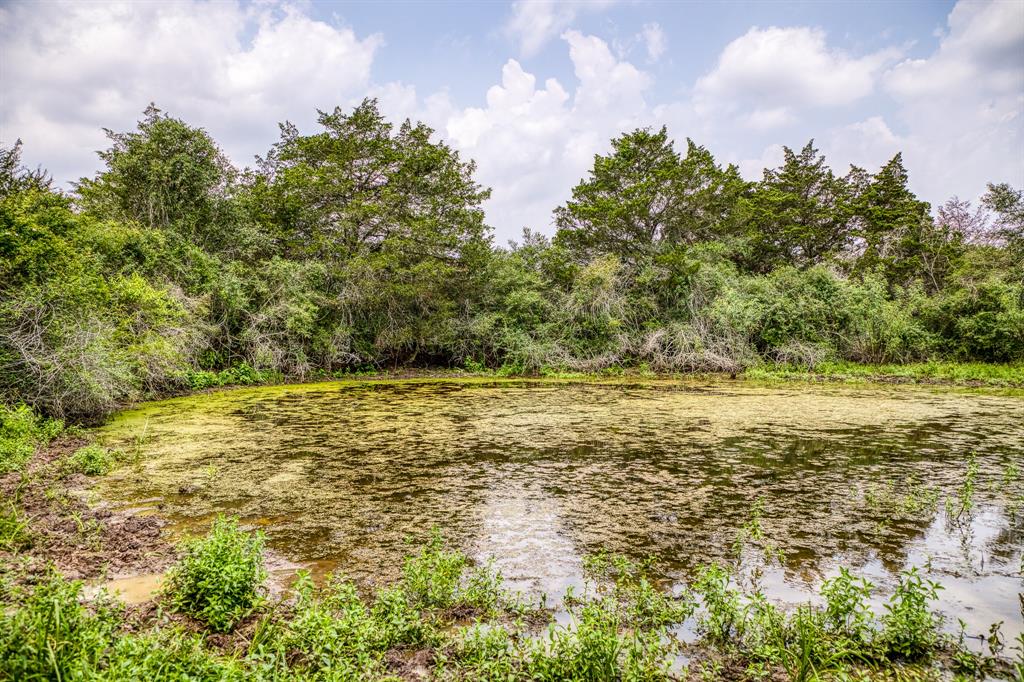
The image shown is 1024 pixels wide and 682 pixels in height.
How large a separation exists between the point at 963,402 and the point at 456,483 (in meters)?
13.2

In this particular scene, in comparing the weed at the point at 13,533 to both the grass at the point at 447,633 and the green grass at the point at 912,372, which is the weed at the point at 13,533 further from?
the green grass at the point at 912,372

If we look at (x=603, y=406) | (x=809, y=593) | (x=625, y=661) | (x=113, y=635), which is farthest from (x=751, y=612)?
(x=603, y=406)

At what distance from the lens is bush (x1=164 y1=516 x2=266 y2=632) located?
3.49 m

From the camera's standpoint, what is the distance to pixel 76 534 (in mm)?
4902

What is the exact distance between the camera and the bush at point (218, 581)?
11.4 feet

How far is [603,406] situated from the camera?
13.3m

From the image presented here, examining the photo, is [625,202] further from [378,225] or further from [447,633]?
[447,633]

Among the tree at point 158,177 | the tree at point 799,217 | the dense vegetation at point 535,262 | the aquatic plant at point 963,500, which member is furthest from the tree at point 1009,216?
the tree at point 158,177

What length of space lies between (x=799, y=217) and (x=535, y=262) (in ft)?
44.5

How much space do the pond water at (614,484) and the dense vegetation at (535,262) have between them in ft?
22.9

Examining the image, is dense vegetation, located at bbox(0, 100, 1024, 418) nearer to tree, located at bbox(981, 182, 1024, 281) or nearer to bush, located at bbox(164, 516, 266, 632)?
tree, located at bbox(981, 182, 1024, 281)

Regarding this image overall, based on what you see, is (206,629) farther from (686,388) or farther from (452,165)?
(452,165)

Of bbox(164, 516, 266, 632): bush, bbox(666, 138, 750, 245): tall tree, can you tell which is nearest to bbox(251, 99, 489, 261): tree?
bbox(666, 138, 750, 245): tall tree

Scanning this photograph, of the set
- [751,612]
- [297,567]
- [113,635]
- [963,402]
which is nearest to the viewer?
[113,635]
